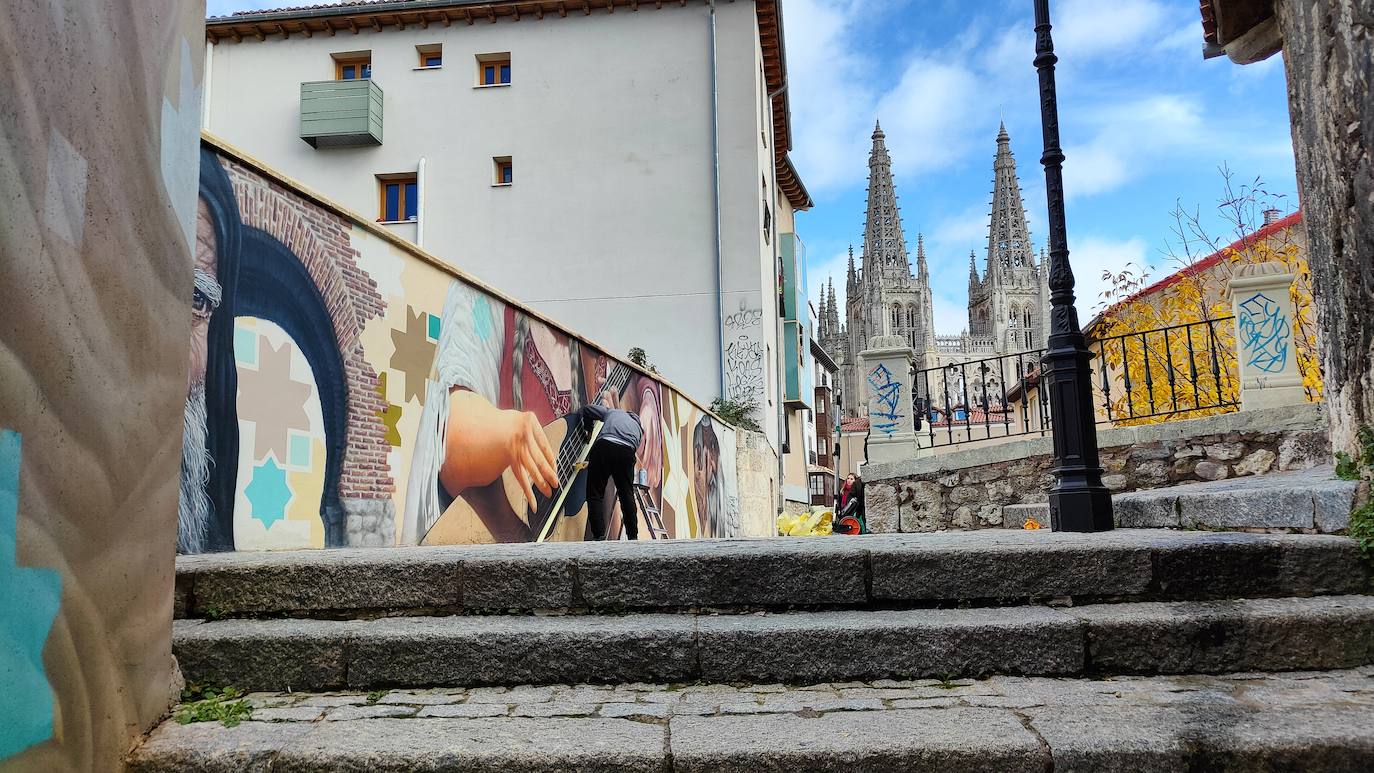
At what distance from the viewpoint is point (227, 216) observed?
5.11 m

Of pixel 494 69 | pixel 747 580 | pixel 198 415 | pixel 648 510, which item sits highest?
pixel 494 69

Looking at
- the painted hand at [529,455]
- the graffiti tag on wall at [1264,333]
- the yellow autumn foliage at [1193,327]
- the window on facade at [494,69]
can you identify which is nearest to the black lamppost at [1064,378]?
the graffiti tag on wall at [1264,333]

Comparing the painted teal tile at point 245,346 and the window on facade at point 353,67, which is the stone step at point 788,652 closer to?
the painted teal tile at point 245,346

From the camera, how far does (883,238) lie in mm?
101625

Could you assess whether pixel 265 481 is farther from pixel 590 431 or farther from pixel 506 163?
pixel 506 163

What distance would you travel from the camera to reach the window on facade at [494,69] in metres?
20.5

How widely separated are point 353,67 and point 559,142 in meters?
5.31

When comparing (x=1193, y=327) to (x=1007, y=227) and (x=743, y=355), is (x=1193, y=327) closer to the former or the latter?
(x=743, y=355)

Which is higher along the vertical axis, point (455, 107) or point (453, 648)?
point (455, 107)

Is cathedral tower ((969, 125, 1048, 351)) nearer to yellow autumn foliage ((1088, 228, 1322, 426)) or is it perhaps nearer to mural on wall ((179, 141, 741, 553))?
yellow autumn foliage ((1088, 228, 1322, 426))

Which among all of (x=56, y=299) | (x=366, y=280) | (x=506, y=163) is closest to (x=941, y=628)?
(x=56, y=299)

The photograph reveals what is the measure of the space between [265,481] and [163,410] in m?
2.55

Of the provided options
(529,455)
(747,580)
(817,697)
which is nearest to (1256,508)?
(747,580)

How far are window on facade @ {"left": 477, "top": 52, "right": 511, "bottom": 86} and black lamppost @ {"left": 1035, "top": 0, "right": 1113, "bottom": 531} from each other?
16.9m
